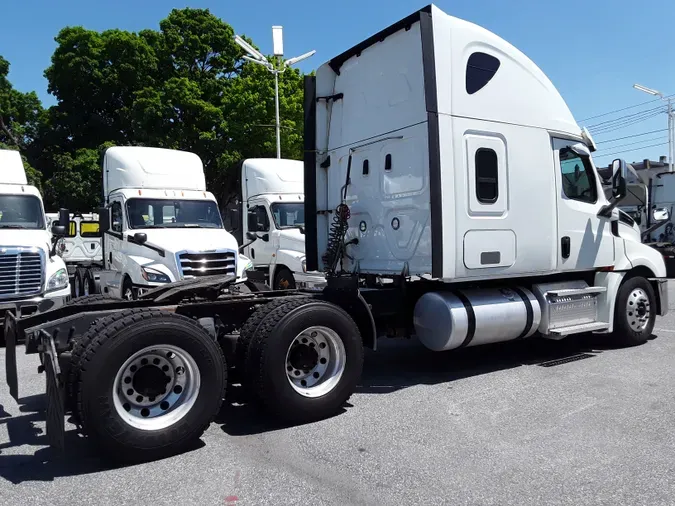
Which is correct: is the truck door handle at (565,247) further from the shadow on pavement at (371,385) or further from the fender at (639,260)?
the shadow on pavement at (371,385)

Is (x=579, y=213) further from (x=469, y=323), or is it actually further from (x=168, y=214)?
(x=168, y=214)

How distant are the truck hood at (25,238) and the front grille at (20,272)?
0.24 meters

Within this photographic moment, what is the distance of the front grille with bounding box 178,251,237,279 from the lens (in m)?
10.2

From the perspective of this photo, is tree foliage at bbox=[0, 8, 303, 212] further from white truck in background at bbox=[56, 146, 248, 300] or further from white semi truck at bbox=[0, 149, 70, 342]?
white semi truck at bbox=[0, 149, 70, 342]

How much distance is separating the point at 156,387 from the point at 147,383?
0.07 m

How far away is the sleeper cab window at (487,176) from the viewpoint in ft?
20.6

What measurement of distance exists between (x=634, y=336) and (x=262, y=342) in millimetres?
5516

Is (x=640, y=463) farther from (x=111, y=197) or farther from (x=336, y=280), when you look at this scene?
(x=111, y=197)

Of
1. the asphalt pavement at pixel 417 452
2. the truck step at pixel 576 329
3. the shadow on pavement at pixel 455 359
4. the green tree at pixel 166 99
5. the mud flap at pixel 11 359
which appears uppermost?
the green tree at pixel 166 99

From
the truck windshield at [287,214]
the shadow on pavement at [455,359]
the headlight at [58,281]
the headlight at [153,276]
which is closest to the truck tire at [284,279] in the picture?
the truck windshield at [287,214]

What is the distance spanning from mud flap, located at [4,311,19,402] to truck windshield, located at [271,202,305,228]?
8.10 metres

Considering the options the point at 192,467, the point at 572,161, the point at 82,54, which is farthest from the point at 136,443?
the point at 82,54

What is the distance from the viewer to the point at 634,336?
Result: 7.84m

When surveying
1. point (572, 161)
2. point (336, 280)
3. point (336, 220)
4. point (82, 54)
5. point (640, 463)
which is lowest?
point (640, 463)
